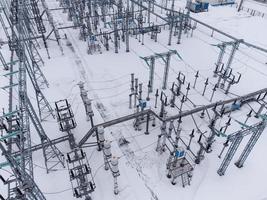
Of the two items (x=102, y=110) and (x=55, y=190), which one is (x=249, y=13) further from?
(x=55, y=190)

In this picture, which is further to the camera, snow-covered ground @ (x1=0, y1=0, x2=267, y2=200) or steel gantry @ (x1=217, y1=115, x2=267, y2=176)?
snow-covered ground @ (x1=0, y1=0, x2=267, y2=200)

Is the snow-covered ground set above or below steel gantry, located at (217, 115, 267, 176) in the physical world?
below

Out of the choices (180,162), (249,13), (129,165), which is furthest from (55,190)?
(249,13)

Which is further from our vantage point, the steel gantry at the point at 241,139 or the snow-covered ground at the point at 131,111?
the snow-covered ground at the point at 131,111

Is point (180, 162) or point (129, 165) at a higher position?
point (180, 162)

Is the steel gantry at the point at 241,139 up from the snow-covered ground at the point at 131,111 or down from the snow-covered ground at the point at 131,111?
up

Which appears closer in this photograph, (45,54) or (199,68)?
(199,68)

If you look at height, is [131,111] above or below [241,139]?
below

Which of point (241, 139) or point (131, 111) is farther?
point (131, 111)
